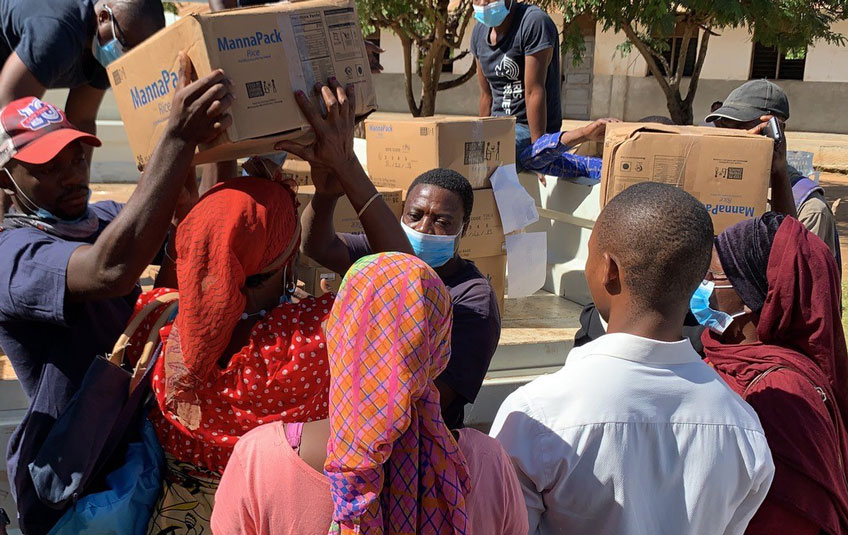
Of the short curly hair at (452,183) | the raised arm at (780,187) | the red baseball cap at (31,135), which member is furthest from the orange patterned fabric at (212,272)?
the raised arm at (780,187)

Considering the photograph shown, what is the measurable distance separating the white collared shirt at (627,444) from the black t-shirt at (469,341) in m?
0.54

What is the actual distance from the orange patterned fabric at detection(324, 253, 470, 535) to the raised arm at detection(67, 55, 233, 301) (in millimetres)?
583

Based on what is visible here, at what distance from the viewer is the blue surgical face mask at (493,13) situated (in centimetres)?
466

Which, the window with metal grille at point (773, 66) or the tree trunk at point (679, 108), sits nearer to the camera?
the tree trunk at point (679, 108)

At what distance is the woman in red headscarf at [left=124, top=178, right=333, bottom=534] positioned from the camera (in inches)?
66.3

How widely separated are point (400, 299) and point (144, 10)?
2109 mm

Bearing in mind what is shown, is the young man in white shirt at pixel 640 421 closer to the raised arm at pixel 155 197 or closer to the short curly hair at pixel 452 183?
the raised arm at pixel 155 197

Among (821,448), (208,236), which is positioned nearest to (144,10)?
(208,236)

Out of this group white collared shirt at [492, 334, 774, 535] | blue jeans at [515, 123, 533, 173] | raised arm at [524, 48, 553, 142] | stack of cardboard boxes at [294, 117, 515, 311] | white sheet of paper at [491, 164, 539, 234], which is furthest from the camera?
blue jeans at [515, 123, 533, 173]

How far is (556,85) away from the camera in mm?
4914

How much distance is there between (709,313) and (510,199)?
1.80 m

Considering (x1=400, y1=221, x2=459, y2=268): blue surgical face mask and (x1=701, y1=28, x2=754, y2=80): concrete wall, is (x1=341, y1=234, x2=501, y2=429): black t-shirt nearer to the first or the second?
(x1=400, y1=221, x2=459, y2=268): blue surgical face mask

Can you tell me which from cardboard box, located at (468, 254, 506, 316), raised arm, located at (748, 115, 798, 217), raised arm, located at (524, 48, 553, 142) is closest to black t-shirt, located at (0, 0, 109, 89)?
cardboard box, located at (468, 254, 506, 316)

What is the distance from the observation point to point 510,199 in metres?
3.93
